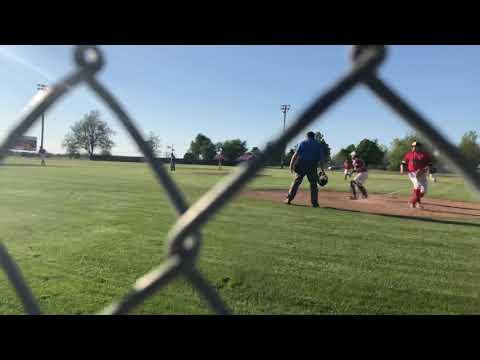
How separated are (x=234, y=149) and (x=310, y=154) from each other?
202ft

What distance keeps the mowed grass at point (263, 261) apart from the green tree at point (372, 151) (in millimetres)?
57763

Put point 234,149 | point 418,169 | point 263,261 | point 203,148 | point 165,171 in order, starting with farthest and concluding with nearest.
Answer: point 203,148, point 234,149, point 418,169, point 263,261, point 165,171

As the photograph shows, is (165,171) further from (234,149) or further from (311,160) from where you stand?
(234,149)

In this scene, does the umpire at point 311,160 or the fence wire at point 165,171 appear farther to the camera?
the umpire at point 311,160

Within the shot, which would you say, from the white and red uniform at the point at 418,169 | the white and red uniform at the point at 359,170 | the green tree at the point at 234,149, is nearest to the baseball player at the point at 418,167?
the white and red uniform at the point at 418,169

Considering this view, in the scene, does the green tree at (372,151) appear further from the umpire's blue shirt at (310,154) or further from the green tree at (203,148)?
the umpire's blue shirt at (310,154)

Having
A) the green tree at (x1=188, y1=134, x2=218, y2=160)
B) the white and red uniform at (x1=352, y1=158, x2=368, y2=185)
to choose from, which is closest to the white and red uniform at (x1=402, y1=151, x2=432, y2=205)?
the white and red uniform at (x1=352, y1=158, x2=368, y2=185)

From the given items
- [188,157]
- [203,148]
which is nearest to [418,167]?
[188,157]

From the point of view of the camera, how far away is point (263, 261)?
3.94 meters

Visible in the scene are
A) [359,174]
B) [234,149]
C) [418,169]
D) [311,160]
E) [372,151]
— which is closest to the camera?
[311,160]

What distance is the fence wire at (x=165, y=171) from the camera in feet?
2.05

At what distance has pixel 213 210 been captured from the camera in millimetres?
660

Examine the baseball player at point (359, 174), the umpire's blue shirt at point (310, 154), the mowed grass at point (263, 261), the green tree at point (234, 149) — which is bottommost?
the mowed grass at point (263, 261)
